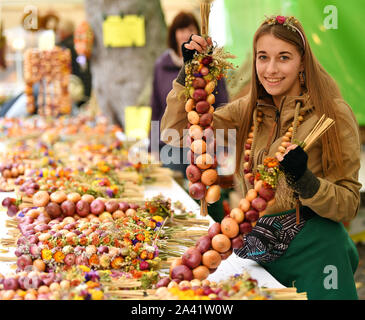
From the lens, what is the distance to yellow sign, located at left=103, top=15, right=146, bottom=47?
432 centimetres

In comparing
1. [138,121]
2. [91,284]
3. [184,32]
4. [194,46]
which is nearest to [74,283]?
[91,284]

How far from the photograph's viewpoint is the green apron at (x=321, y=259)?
155 cm

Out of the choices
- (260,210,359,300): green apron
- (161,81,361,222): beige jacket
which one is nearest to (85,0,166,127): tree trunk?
(161,81,361,222): beige jacket

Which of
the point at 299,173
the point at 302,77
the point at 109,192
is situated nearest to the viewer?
the point at 299,173

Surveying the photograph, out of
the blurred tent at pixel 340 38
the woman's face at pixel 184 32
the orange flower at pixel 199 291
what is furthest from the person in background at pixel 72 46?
the orange flower at pixel 199 291

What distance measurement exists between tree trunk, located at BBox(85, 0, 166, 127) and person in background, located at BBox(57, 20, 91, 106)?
750mm

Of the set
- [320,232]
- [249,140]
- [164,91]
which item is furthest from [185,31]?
[320,232]

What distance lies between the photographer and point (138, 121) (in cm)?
412

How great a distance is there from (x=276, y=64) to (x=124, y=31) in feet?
Answer: 10.5

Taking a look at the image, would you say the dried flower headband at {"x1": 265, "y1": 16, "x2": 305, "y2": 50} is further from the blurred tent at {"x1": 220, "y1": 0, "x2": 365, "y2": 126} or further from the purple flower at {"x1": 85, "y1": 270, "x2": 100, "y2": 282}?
the blurred tent at {"x1": 220, "y1": 0, "x2": 365, "y2": 126}

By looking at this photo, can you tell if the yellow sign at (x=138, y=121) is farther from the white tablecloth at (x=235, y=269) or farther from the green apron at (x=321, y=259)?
the green apron at (x=321, y=259)

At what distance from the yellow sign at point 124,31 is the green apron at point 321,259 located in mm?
3226

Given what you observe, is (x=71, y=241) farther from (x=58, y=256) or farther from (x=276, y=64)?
(x=276, y=64)

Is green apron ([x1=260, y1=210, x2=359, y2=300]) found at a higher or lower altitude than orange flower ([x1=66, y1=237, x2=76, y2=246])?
lower
